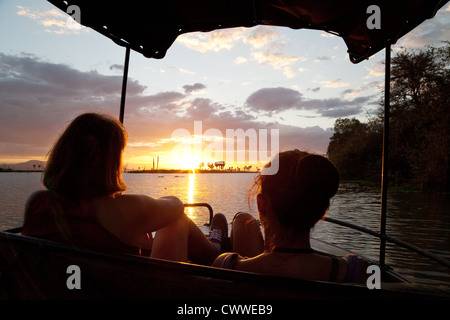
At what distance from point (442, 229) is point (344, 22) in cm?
1265

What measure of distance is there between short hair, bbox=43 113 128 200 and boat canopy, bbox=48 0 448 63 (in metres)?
1.53

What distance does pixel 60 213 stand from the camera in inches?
60.0

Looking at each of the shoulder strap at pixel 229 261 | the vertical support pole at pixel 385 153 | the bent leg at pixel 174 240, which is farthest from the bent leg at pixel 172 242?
the vertical support pole at pixel 385 153

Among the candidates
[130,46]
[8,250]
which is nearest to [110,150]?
[8,250]

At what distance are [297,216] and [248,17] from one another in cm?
250

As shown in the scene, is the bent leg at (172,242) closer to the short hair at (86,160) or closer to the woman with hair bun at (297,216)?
the short hair at (86,160)

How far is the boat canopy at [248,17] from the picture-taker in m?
2.74

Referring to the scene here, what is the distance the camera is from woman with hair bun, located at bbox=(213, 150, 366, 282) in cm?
137

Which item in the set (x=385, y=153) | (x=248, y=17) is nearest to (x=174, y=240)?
(x=385, y=153)

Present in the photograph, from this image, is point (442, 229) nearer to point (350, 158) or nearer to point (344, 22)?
point (344, 22)

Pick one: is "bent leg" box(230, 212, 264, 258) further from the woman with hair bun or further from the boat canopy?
the boat canopy

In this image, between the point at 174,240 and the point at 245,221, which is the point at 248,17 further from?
the point at 174,240

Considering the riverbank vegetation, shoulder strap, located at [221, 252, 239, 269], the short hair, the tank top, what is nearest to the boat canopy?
the short hair

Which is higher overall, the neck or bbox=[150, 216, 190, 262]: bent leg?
the neck
